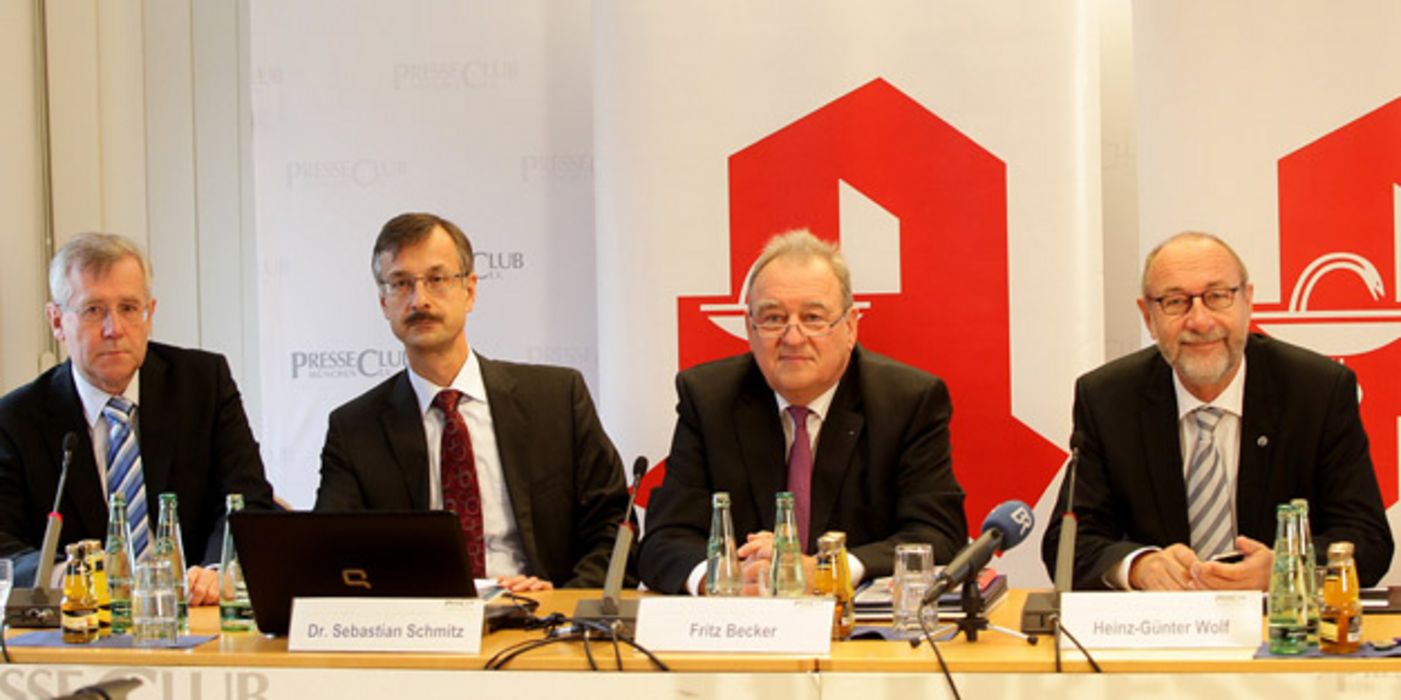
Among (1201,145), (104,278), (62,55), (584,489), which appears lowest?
(584,489)

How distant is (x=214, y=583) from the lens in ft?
10.7

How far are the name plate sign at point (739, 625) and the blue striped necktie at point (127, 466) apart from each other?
169cm

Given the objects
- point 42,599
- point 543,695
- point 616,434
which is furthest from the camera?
point 616,434

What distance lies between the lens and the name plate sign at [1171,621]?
7.88 ft

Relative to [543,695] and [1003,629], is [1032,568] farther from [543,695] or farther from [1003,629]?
[543,695]

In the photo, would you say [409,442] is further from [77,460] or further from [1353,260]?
[1353,260]

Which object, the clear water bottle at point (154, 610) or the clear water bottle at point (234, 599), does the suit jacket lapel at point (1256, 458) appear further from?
the clear water bottle at point (154, 610)

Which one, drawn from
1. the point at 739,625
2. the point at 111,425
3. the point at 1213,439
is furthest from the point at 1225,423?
the point at 111,425

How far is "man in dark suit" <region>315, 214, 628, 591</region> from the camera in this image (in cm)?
370

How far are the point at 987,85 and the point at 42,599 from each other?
2.65 metres

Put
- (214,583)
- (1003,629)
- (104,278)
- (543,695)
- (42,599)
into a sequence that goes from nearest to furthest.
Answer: (543,695)
(1003,629)
(42,599)
(214,583)
(104,278)

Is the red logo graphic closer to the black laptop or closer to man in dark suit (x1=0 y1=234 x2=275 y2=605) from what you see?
man in dark suit (x1=0 y1=234 x2=275 y2=605)

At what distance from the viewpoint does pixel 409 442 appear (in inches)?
147

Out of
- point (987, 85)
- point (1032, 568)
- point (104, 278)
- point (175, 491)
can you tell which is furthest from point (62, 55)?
point (1032, 568)
